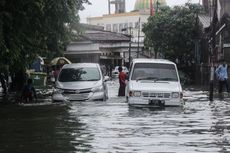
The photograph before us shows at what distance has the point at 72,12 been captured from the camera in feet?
75.4

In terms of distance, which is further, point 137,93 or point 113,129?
point 137,93

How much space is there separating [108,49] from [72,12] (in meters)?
63.6

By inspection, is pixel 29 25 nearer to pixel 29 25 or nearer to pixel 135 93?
pixel 29 25

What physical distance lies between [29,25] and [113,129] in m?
8.36

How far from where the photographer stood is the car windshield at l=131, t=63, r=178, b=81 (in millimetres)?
19859

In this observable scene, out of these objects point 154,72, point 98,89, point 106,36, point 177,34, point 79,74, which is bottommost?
point 98,89

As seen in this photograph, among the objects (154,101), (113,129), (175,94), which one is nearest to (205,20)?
(175,94)

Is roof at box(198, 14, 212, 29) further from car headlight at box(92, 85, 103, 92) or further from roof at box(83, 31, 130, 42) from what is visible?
roof at box(83, 31, 130, 42)

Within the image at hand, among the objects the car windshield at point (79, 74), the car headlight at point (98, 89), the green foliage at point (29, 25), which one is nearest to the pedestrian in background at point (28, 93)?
the green foliage at point (29, 25)

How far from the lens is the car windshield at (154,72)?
19.9m

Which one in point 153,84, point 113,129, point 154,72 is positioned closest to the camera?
point 113,129

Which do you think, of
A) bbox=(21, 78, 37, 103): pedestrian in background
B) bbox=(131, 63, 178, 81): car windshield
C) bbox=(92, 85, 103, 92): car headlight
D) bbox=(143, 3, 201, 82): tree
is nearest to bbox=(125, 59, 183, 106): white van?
bbox=(131, 63, 178, 81): car windshield

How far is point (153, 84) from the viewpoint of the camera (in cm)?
1914

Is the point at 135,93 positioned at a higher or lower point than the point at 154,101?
higher
